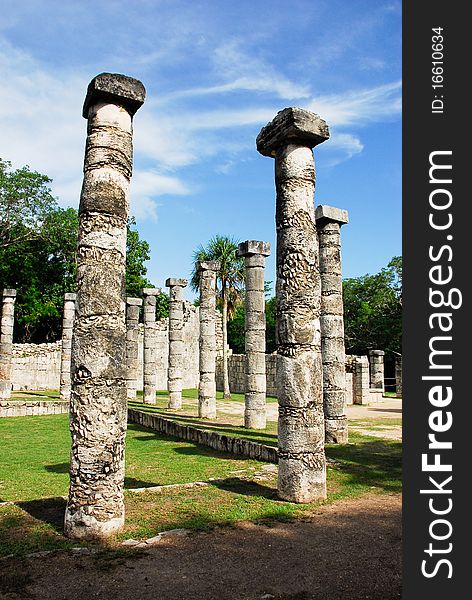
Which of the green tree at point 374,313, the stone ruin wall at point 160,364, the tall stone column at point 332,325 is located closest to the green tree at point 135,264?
the stone ruin wall at point 160,364

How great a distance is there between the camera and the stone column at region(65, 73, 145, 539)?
18.8 ft

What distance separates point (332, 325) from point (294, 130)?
613cm

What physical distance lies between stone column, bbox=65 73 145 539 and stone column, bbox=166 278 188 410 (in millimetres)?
13859

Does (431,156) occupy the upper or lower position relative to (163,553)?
upper

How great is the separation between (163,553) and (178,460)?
5.34m

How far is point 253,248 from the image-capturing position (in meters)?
15.1

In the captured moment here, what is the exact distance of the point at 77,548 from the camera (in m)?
5.18

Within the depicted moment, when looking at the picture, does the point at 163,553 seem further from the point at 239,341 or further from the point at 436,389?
the point at 239,341

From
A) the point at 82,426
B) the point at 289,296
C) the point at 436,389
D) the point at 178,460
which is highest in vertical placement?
the point at 289,296

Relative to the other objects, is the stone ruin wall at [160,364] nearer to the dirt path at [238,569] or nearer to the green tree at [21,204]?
the green tree at [21,204]

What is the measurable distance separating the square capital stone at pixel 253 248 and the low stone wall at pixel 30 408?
990 cm

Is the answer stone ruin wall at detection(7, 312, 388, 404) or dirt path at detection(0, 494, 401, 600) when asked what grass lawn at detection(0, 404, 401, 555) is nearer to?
dirt path at detection(0, 494, 401, 600)

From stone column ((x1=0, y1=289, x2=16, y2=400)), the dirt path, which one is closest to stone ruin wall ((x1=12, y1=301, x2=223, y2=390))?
stone column ((x1=0, y1=289, x2=16, y2=400))

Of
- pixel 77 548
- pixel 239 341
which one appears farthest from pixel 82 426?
pixel 239 341
